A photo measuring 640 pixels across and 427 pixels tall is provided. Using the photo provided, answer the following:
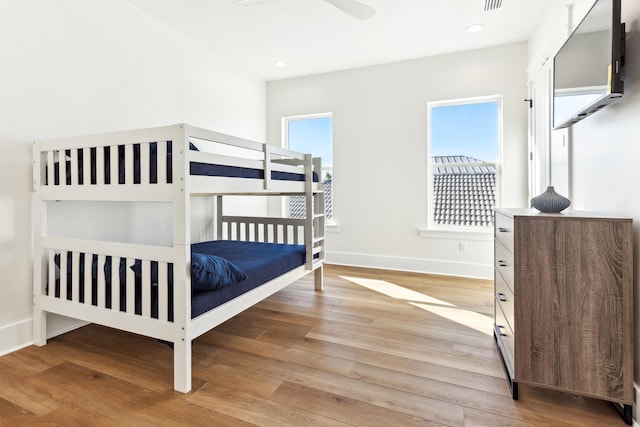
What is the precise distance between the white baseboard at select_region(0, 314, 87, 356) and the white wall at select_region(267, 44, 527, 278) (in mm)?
2707

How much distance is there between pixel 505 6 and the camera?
2607 mm

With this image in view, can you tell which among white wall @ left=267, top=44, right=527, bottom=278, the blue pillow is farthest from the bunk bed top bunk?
white wall @ left=267, top=44, right=527, bottom=278

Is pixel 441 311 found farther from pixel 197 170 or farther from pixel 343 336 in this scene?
pixel 197 170

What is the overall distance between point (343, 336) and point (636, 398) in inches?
52.9

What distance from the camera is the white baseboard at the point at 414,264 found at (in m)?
3.45

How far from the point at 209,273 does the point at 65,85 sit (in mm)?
1691

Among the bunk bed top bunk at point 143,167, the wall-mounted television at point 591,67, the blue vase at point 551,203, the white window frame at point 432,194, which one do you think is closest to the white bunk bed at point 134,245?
the bunk bed top bunk at point 143,167

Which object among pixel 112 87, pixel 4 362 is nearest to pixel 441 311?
pixel 4 362

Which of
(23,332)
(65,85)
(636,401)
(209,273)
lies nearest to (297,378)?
(209,273)

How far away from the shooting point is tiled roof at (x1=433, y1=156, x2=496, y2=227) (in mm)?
3506

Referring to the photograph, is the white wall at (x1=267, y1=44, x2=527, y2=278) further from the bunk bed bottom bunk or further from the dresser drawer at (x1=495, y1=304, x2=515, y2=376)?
the bunk bed bottom bunk

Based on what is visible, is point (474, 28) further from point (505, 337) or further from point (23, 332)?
point (23, 332)

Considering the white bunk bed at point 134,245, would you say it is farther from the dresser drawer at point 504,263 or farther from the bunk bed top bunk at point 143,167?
the dresser drawer at point 504,263

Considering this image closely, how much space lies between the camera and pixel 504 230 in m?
1.70
